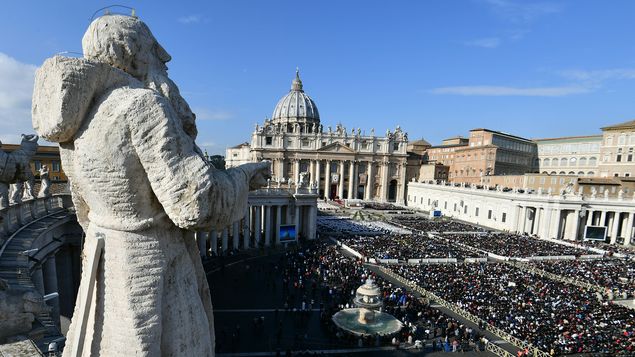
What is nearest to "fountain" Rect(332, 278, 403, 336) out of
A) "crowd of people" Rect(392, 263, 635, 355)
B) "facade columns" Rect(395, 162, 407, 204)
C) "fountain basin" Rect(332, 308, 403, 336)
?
"fountain basin" Rect(332, 308, 403, 336)

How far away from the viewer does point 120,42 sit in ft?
8.32

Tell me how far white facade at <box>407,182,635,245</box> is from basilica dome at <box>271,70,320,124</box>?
56.1m

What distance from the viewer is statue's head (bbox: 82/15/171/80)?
2508 millimetres

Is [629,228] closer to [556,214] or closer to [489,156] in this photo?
[556,214]

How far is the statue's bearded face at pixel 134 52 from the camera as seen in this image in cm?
251

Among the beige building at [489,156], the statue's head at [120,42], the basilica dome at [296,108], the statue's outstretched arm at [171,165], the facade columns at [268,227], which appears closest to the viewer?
the statue's outstretched arm at [171,165]

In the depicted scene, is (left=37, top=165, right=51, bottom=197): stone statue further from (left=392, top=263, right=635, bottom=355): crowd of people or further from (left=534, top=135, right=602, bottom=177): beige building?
(left=534, top=135, right=602, bottom=177): beige building

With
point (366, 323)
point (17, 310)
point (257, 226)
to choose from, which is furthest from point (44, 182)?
point (257, 226)

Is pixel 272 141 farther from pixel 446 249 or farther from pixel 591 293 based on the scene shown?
pixel 591 293

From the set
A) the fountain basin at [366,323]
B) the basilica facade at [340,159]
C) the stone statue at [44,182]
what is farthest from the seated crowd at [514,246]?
the basilica facade at [340,159]

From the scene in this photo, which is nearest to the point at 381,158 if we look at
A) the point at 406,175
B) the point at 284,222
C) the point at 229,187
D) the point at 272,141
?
the point at 406,175

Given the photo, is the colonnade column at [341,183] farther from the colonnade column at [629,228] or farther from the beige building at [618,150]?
the colonnade column at [629,228]

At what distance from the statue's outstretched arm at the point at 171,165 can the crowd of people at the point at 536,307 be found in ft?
55.2

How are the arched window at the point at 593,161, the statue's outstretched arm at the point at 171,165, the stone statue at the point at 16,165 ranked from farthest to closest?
1. the arched window at the point at 593,161
2. the stone statue at the point at 16,165
3. the statue's outstretched arm at the point at 171,165
